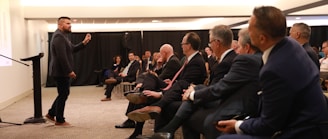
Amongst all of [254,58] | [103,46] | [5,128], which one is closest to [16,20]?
[5,128]

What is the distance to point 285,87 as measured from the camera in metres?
1.48

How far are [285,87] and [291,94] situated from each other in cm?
4

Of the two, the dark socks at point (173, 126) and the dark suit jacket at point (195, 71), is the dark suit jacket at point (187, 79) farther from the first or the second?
the dark socks at point (173, 126)

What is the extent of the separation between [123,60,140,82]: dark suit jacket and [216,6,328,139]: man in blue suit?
620 centimetres

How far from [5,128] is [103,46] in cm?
817

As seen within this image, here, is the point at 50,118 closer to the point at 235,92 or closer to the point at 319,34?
the point at 235,92

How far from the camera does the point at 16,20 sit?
24.6 ft

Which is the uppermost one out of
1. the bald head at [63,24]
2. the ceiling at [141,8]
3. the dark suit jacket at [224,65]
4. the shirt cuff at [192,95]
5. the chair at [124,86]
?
the ceiling at [141,8]

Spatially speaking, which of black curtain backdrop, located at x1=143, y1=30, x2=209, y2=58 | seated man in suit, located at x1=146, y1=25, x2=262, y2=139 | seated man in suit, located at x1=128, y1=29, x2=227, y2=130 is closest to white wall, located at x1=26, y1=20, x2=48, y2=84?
black curtain backdrop, located at x1=143, y1=30, x2=209, y2=58

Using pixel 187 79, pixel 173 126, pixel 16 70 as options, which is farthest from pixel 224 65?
pixel 16 70

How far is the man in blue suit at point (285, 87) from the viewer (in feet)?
4.89

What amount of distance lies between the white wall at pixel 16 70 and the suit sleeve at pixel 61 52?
2.16m

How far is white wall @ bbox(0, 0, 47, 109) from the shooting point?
6.44 meters

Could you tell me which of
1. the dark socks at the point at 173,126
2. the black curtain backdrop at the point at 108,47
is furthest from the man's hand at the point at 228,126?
the black curtain backdrop at the point at 108,47
